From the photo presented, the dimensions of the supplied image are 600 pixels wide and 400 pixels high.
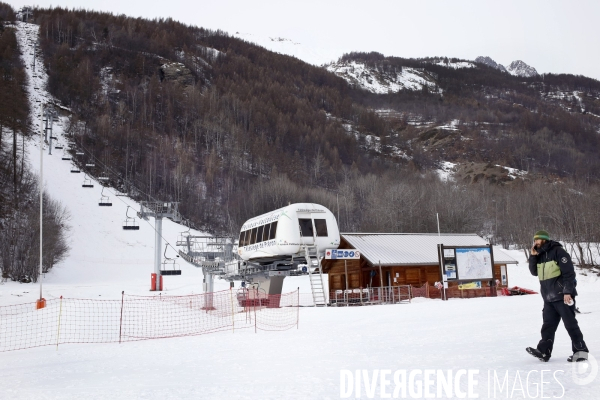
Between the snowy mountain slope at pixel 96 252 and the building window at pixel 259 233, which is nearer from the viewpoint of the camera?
the building window at pixel 259 233

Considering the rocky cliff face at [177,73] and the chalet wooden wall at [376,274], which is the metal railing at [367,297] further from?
the rocky cliff face at [177,73]

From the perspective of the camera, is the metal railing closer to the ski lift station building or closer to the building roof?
the ski lift station building

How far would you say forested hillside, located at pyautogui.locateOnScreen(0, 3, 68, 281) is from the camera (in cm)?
4053

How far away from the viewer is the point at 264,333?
1450 centimetres

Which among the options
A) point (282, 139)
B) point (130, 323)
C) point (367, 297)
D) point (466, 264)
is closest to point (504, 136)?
point (282, 139)

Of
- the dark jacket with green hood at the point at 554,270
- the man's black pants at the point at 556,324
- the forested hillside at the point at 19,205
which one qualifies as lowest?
the man's black pants at the point at 556,324

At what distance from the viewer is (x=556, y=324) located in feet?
24.8

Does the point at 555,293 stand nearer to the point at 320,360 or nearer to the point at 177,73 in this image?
the point at 320,360

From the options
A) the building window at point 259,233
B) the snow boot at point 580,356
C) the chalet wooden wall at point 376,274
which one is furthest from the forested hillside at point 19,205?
the snow boot at point 580,356

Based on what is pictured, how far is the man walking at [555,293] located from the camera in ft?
24.0

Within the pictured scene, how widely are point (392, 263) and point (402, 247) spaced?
123 inches

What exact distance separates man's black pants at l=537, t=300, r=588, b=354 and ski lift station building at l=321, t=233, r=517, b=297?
21.3 meters

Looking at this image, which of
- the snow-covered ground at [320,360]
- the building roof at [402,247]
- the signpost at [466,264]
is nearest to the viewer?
the snow-covered ground at [320,360]

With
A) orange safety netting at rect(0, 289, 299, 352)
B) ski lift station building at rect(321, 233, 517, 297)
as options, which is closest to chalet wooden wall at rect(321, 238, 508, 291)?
ski lift station building at rect(321, 233, 517, 297)
